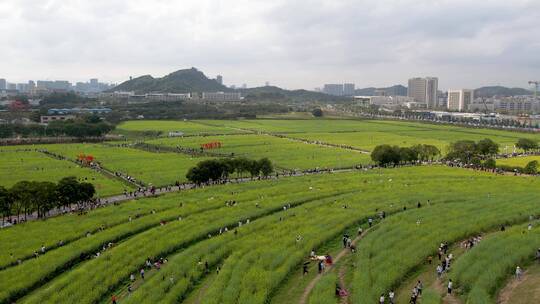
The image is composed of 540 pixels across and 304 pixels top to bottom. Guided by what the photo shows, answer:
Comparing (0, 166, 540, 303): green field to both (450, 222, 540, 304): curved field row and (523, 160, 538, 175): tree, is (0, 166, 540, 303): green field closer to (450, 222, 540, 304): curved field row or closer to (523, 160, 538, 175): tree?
(450, 222, 540, 304): curved field row

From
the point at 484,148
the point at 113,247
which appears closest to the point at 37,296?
the point at 113,247

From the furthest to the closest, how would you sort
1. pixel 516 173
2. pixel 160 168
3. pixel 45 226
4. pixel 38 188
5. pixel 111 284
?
pixel 160 168 → pixel 516 173 → pixel 38 188 → pixel 45 226 → pixel 111 284

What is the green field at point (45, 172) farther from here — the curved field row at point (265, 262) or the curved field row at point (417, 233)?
the curved field row at point (417, 233)

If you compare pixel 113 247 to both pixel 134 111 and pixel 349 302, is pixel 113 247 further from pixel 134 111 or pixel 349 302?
pixel 134 111

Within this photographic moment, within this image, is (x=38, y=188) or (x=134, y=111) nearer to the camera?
(x=38, y=188)

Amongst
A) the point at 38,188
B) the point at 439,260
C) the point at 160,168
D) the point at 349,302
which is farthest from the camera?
the point at 160,168

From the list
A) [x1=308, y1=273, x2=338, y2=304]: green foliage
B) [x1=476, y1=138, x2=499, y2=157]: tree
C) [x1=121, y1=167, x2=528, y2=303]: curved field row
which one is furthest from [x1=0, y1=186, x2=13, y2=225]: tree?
[x1=476, y1=138, x2=499, y2=157]: tree

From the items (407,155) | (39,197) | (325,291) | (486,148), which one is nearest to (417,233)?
(325,291)

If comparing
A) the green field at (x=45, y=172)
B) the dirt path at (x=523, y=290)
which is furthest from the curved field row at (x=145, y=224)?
the dirt path at (x=523, y=290)
